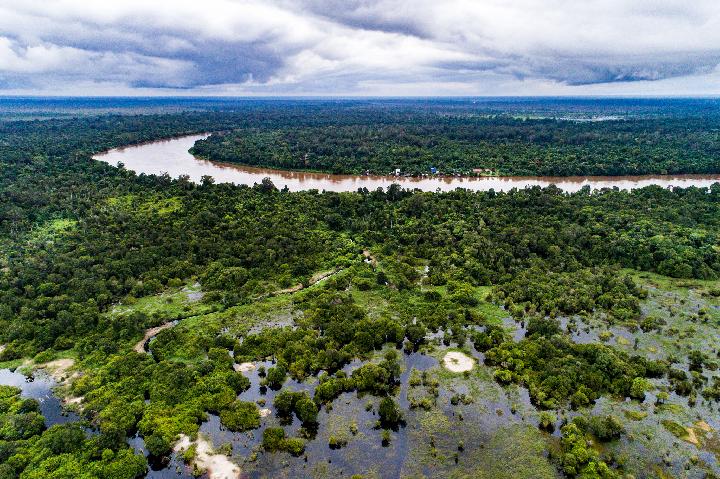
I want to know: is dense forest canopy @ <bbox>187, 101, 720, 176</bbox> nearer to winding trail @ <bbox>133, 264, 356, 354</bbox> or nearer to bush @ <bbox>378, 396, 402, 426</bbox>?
winding trail @ <bbox>133, 264, 356, 354</bbox>

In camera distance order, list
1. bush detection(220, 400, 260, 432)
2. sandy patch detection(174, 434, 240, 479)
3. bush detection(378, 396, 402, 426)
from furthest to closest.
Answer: bush detection(378, 396, 402, 426)
bush detection(220, 400, 260, 432)
sandy patch detection(174, 434, 240, 479)

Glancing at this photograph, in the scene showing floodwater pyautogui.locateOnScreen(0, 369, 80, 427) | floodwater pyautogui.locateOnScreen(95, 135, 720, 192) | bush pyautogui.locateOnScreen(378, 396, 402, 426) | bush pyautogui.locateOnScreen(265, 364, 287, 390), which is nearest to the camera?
bush pyautogui.locateOnScreen(378, 396, 402, 426)

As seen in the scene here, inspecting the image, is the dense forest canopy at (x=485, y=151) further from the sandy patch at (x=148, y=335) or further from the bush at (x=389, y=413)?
the bush at (x=389, y=413)

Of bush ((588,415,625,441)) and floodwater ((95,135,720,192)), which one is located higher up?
floodwater ((95,135,720,192))

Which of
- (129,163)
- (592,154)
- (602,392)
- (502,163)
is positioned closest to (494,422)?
(602,392)

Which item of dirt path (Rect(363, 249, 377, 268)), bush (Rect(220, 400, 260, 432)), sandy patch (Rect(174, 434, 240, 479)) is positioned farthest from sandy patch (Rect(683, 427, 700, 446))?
dirt path (Rect(363, 249, 377, 268))

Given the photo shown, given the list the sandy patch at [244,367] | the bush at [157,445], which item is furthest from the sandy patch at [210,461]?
the sandy patch at [244,367]

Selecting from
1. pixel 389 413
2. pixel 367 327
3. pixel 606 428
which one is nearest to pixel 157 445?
pixel 389 413
